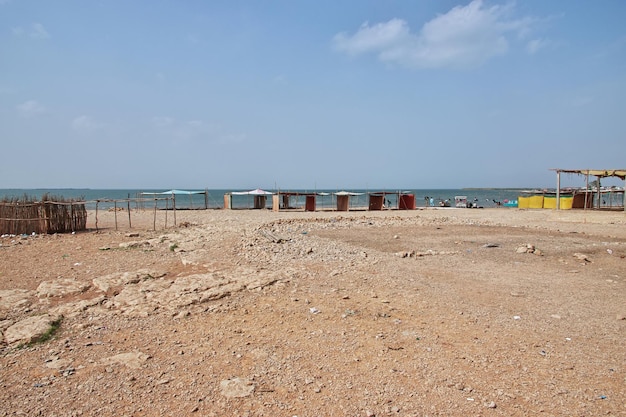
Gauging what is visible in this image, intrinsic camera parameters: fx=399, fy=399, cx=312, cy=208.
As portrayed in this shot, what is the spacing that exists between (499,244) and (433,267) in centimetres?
503

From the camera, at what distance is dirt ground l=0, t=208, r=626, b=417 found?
3982mm

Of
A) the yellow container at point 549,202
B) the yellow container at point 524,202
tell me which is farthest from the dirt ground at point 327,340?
the yellow container at point 524,202

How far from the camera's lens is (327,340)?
→ 17.6 ft

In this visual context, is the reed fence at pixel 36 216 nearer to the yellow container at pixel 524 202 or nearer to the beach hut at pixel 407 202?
the beach hut at pixel 407 202

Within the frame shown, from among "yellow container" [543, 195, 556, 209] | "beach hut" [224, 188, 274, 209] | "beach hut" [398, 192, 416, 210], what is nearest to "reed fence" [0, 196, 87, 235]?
"beach hut" [224, 188, 274, 209]

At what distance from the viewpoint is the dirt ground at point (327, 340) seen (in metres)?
3.98

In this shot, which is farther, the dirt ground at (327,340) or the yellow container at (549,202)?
the yellow container at (549,202)

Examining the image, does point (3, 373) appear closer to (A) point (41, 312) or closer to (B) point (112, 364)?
(B) point (112, 364)

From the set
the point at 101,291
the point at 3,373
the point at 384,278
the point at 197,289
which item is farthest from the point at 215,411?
the point at 384,278

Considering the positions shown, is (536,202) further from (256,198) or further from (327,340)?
(327,340)

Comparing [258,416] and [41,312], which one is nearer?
[258,416]

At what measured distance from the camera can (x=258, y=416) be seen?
3.71 metres

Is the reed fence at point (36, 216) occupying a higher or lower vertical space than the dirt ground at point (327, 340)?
higher

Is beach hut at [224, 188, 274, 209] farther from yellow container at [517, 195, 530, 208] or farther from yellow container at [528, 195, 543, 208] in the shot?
yellow container at [528, 195, 543, 208]
